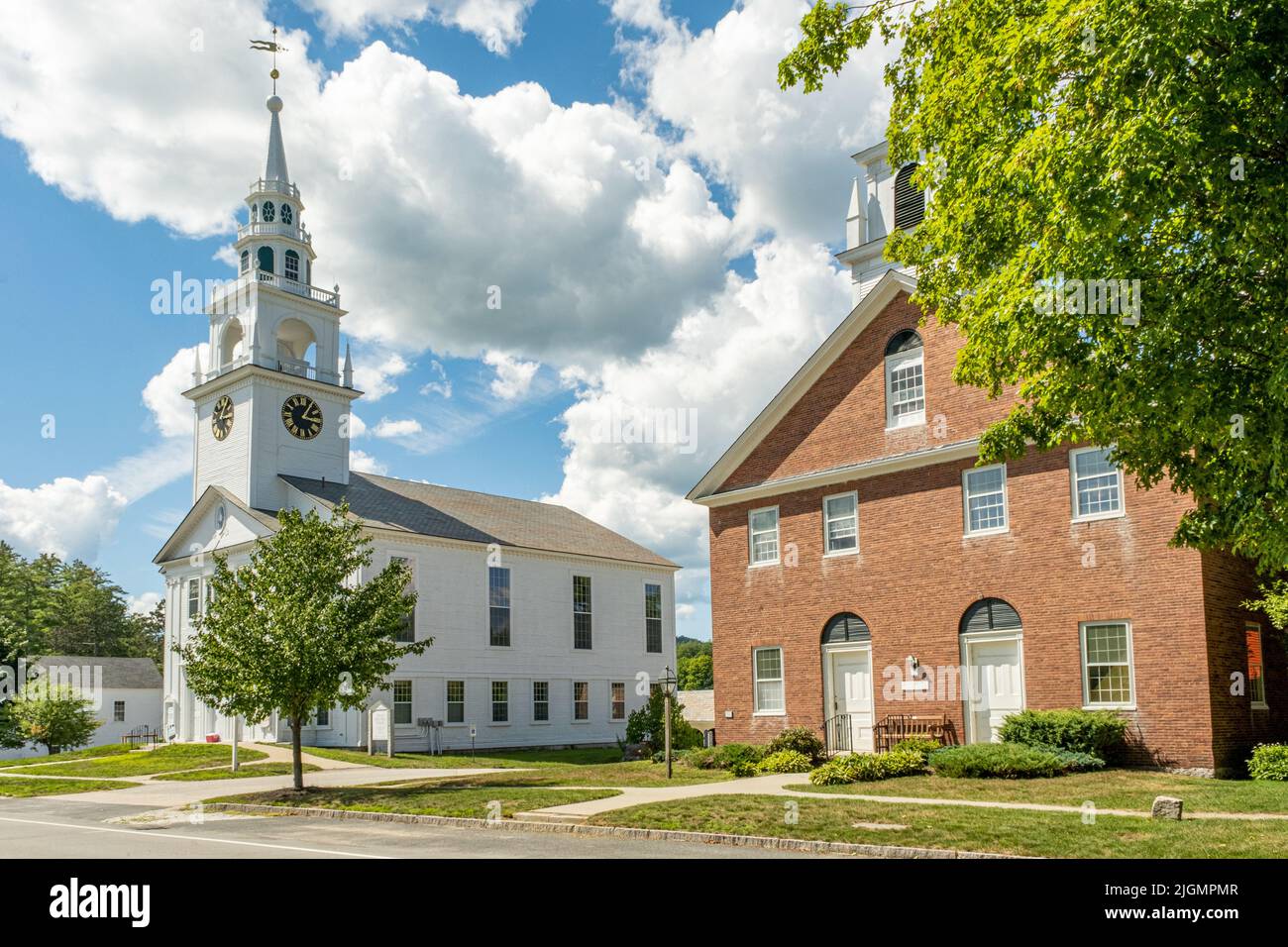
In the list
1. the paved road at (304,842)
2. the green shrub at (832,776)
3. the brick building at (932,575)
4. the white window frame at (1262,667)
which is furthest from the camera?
the white window frame at (1262,667)

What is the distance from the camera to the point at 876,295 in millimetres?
27016

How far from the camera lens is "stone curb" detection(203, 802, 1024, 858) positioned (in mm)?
11883

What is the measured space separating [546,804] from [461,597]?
85.3 feet

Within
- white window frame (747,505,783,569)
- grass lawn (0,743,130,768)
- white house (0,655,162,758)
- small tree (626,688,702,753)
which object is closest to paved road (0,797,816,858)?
white window frame (747,505,783,569)

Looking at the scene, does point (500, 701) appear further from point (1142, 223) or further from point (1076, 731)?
point (1142, 223)

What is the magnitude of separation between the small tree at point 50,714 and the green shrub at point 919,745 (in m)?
35.8

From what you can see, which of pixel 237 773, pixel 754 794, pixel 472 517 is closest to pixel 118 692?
pixel 472 517

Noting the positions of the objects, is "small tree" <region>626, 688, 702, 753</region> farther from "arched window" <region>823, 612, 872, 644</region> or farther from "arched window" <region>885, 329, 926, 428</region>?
"arched window" <region>885, 329, 926, 428</region>

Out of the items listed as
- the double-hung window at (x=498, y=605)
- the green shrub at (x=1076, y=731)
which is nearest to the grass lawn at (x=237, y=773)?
the double-hung window at (x=498, y=605)

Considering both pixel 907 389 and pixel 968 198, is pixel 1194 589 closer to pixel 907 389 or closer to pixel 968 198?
pixel 907 389

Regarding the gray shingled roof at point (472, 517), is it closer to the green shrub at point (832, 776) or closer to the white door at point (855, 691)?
the white door at point (855, 691)

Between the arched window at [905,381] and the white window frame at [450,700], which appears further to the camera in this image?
the white window frame at [450,700]

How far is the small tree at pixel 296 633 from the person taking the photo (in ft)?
72.2

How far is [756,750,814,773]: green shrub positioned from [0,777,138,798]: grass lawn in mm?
16506
